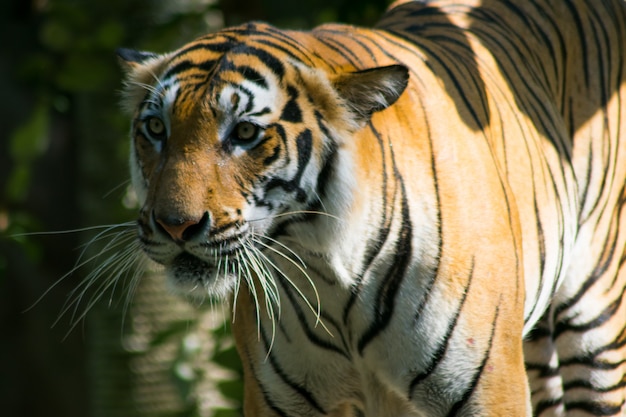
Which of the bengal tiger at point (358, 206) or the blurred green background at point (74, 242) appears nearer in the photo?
the bengal tiger at point (358, 206)

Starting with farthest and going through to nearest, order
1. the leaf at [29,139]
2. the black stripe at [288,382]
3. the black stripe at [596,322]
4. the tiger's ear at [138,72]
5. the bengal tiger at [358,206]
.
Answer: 1. the leaf at [29,139]
2. the black stripe at [596,322]
3. the black stripe at [288,382]
4. the tiger's ear at [138,72]
5. the bengal tiger at [358,206]

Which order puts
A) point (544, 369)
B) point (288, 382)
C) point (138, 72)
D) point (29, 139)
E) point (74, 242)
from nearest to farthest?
1. point (138, 72)
2. point (288, 382)
3. point (544, 369)
4. point (29, 139)
5. point (74, 242)

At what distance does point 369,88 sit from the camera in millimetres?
2377

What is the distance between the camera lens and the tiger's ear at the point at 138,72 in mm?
2613

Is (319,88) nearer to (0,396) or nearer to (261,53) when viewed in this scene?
(261,53)

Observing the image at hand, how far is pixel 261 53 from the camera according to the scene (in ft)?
7.99

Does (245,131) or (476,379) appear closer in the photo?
(245,131)

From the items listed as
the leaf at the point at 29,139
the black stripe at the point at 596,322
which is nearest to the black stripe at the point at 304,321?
the black stripe at the point at 596,322

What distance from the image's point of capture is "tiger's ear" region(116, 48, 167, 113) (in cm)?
261

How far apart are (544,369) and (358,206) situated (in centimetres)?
140

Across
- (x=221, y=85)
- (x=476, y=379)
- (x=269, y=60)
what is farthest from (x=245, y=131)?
(x=476, y=379)

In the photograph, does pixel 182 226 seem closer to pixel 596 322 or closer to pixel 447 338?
pixel 447 338

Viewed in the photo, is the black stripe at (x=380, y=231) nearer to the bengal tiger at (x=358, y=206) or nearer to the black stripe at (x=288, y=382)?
the bengal tiger at (x=358, y=206)

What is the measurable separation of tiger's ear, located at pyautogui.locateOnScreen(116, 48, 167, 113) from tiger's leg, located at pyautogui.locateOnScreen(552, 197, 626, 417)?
1.57 m
